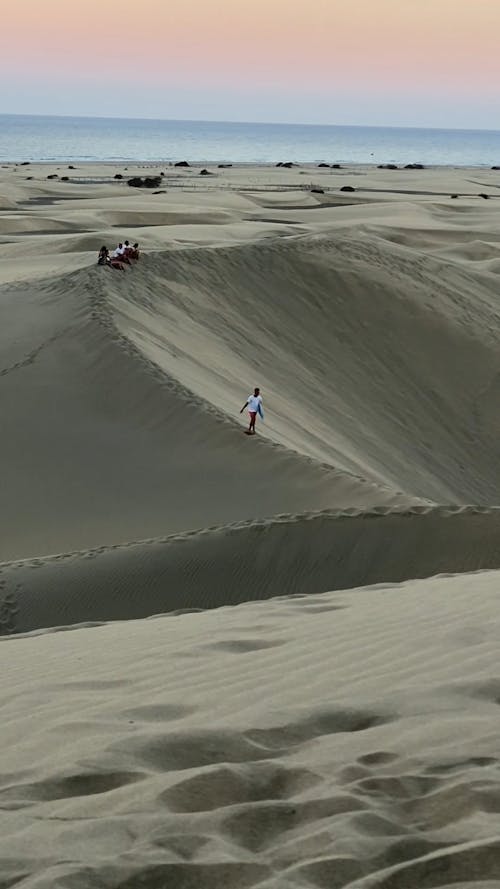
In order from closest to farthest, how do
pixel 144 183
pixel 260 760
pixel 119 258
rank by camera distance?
pixel 260 760
pixel 119 258
pixel 144 183

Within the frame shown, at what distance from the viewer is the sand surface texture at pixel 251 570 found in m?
3.41

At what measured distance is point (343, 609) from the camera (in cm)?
646

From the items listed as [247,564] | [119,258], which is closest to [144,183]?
[119,258]

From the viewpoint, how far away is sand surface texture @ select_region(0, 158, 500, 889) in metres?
3.41

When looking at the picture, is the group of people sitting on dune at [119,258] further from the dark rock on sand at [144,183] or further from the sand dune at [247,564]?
the dark rock on sand at [144,183]

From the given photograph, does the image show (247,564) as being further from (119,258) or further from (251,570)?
(119,258)

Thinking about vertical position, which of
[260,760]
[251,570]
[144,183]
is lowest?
[251,570]

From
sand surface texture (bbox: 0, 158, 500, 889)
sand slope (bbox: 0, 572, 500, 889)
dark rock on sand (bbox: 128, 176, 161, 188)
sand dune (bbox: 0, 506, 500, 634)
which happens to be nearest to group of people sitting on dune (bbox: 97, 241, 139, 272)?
sand surface texture (bbox: 0, 158, 500, 889)

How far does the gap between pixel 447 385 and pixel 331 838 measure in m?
16.4

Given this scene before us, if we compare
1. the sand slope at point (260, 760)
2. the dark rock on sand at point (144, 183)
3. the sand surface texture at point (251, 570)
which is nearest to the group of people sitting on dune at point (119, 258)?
the sand surface texture at point (251, 570)

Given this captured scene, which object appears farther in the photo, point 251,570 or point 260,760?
point 251,570

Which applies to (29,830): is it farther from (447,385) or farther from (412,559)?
(447,385)

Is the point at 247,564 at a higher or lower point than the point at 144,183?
lower

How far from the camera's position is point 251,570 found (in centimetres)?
884
